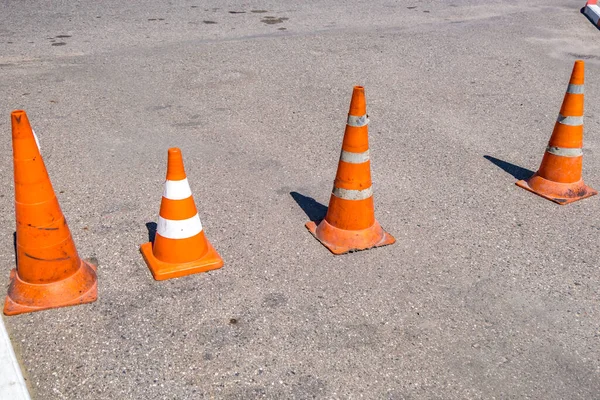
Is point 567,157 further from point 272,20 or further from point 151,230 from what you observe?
point 272,20

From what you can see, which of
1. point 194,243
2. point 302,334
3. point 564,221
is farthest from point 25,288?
point 564,221

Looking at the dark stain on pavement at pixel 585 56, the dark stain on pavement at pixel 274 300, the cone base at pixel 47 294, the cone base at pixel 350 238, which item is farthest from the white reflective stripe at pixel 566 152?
the dark stain on pavement at pixel 585 56

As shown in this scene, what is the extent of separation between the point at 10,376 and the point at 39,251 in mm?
769

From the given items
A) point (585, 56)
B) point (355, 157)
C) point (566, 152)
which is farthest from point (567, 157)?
point (585, 56)

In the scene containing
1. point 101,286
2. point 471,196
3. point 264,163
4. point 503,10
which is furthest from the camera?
point 503,10

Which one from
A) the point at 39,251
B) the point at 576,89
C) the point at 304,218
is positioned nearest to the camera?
the point at 39,251

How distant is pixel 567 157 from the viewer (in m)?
4.91

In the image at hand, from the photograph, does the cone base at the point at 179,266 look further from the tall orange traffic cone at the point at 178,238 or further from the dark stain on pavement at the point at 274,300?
the dark stain on pavement at the point at 274,300

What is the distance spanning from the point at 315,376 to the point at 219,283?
970 millimetres

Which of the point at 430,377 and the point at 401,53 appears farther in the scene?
the point at 401,53

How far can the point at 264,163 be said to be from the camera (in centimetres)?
543

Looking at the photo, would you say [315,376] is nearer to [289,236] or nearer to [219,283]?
[219,283]

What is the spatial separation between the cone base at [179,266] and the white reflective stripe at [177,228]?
0.57ft

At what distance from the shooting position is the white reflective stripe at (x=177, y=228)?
376 centimetres
